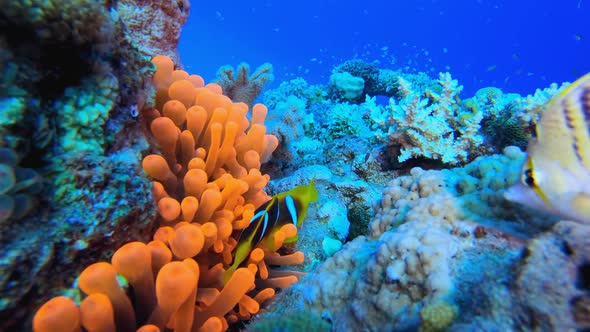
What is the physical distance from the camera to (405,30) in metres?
78.8

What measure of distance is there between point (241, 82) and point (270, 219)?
9.22ft

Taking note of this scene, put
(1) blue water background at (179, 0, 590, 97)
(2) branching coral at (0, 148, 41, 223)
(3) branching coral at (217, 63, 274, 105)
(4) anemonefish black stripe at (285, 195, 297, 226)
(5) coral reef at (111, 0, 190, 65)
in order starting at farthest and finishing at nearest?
(1) blue water background at (179, 0, 590, 97) → (3) branching coral at (217, 63, 274, 105) → (5) coral reef at (111, 0, 190, 65) → (4) anemonefish black stripe at (285, 195, 297, 226) → (2) branching coral at (0, 148, 41, 223)

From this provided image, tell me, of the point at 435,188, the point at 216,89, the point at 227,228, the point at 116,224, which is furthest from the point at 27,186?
the point at 435,188

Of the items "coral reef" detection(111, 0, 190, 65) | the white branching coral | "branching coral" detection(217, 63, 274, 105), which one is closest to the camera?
"coral reef" detection(111, 0, 190, 65)

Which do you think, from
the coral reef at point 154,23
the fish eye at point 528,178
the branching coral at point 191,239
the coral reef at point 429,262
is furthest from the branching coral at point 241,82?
the fish eye at point 528,178

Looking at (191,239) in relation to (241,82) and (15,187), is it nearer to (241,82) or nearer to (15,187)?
(15,187)

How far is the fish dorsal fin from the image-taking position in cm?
110

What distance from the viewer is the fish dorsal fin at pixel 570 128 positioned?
110cm

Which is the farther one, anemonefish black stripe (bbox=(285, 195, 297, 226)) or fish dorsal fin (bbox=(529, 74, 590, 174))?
anemonefish black stripe (bbox=(285, 195, 297, 226))

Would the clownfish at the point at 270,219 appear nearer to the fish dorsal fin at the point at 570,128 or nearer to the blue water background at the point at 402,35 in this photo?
the fish dorsal fin at the point at 570,128

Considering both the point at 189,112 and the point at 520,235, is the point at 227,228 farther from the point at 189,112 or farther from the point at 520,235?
the point at 520,235

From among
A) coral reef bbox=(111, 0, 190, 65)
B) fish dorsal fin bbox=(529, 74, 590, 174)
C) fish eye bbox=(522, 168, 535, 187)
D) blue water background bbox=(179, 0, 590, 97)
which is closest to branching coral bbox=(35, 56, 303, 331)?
coral reef bbox=(111, 0, 190, 65)

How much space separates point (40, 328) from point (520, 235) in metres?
1.92

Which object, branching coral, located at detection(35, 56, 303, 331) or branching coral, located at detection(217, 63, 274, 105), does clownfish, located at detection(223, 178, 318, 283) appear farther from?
branching coral, located at detection(217, 63, 274, 105)
